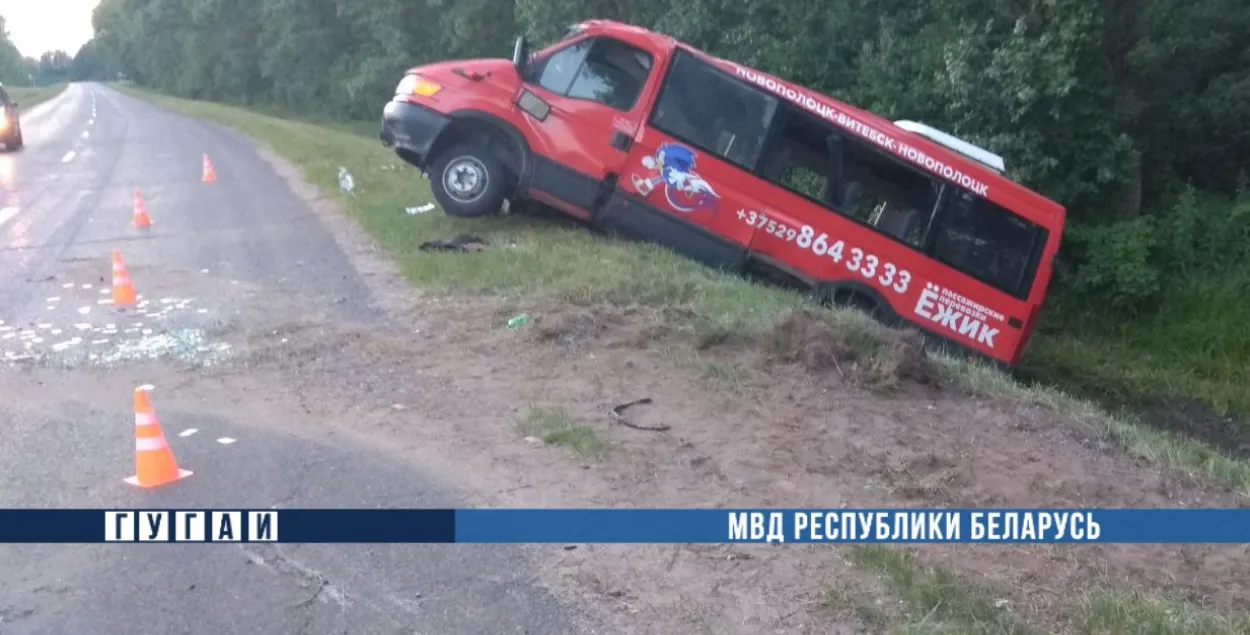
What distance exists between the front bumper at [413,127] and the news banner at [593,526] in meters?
7.05

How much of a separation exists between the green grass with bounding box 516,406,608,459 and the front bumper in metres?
5.68

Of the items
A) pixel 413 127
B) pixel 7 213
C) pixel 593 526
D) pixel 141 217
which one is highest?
pixel 413 127

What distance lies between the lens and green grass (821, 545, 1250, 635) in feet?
14.4

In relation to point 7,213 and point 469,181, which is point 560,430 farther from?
point 7,213

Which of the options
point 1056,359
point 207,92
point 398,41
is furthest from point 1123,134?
point 207,92

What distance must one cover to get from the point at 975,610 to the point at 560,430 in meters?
2.69

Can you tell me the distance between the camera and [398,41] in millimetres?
37594

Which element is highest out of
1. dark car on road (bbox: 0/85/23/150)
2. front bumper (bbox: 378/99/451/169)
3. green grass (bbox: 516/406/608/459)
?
front bumper (bbox: 378/99/451/169)

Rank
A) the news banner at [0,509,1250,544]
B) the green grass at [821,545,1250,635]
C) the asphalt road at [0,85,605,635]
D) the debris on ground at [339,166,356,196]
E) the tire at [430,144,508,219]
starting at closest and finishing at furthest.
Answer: the green grass at [821,545,1250,635] < the asphalt road at [0,85,605,635] < the news banner at [0,509,1250,544] < the tire at [430,144,508,219] < the debris on ground at [339,166,356,196]

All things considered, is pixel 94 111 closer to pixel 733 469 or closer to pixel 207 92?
pixel 207 92

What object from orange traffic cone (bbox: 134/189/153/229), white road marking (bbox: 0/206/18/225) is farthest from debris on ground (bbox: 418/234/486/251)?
white road marking (bbox: 0/206/18/225)

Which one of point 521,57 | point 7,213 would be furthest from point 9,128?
point 521,57

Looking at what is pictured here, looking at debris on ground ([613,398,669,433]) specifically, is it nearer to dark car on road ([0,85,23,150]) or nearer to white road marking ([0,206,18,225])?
white road marking ([0,206,18,225])

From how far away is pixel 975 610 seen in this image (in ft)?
14.9
